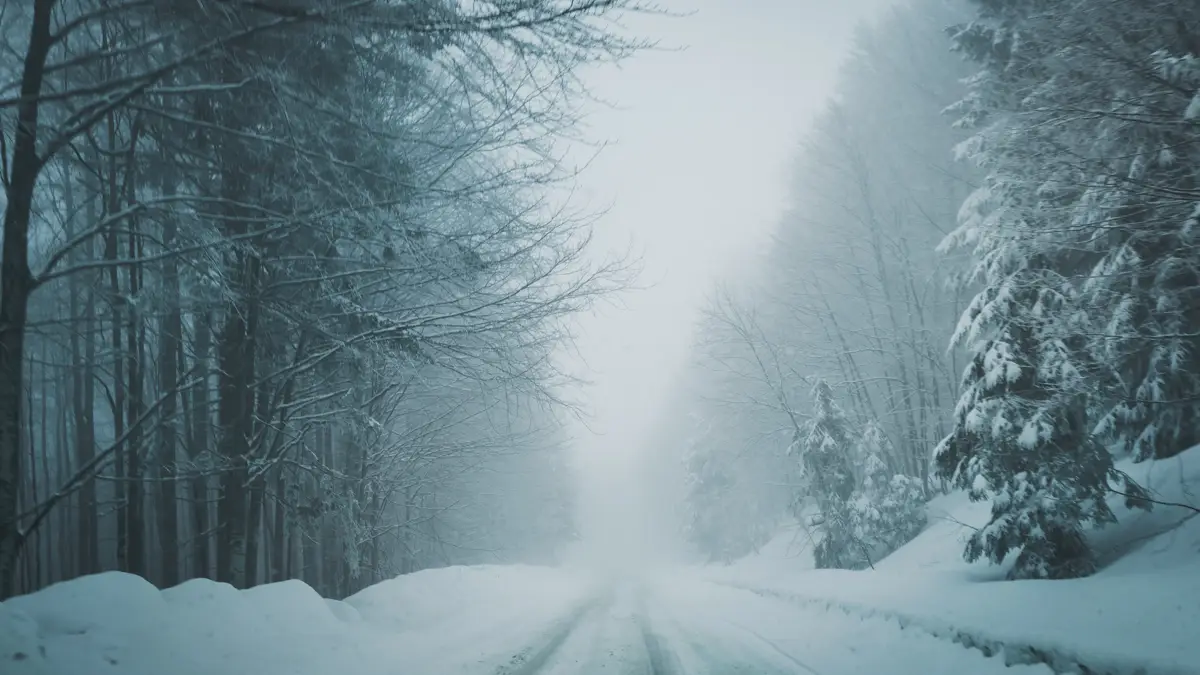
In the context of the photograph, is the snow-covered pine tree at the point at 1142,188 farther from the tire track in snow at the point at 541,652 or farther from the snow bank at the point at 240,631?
the snow bank at the point at 240,631

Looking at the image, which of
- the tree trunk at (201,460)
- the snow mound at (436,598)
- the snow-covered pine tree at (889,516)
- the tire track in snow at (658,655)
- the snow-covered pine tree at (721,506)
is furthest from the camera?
the snow-covered pine tree at (721,506)

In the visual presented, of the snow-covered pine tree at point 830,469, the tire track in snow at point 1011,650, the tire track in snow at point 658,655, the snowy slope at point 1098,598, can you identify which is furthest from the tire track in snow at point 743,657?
the snow-covered pine tree at point 830,469

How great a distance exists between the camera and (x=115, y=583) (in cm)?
485

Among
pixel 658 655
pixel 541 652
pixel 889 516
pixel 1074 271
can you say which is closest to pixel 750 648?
pixel 658 655

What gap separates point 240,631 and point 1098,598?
348 inches

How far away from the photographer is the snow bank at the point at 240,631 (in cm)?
412

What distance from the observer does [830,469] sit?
16312mm

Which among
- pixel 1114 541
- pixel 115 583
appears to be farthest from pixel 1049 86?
pixel 115 583

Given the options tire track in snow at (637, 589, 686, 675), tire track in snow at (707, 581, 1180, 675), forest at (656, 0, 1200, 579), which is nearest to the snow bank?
tire track in snow at (637, 589, 686, 675)

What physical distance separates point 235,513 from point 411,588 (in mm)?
3625

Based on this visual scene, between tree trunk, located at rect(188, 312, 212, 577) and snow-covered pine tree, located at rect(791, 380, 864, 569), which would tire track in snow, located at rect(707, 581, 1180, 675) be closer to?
snow-covered pine tree, located at rect(791, 380, 864, 569)

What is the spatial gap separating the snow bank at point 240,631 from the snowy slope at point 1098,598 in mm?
5234

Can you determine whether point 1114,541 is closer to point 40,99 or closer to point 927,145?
point 40,99

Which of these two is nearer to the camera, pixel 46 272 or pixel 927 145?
pixel 46 272
